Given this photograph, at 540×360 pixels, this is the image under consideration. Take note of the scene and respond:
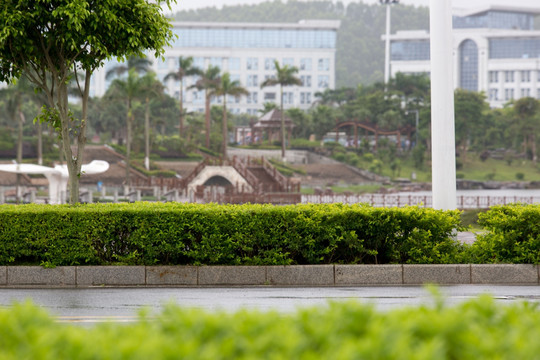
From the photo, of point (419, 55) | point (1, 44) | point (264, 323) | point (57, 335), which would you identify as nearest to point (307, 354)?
point (264, 323)

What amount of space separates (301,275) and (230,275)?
1.06 metres

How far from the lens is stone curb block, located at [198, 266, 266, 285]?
11141 mm

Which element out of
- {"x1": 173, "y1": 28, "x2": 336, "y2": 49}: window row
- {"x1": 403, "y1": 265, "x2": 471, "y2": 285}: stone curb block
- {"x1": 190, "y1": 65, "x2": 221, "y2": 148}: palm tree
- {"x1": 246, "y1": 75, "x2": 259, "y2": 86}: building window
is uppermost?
{"x1": 173, "y1": 28, "x2": 336, "y2": 49}: window row

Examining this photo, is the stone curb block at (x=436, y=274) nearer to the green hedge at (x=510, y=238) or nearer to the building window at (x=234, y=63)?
the green hedge at (x=510, y=238)

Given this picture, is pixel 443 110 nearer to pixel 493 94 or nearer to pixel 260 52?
pixel 260 52

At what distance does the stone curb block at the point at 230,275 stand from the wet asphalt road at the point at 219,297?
0.36m

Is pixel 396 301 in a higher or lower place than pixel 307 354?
lower

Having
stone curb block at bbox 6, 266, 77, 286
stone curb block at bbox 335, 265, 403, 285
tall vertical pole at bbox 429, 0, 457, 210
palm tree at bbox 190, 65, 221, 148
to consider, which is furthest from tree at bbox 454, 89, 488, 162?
stone curb block at bbox 6, 266, 77, 286

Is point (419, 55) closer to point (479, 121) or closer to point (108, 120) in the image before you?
point (479, 121)

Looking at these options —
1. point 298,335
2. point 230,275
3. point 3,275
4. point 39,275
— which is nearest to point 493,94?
point 230,275

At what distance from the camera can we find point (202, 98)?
478 feet

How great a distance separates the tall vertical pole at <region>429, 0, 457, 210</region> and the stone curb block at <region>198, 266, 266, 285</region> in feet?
12.0

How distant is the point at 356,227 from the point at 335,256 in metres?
0.59

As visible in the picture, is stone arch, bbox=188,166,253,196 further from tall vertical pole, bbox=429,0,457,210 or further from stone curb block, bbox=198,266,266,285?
stone curb block, bbox=198,266,266,285
